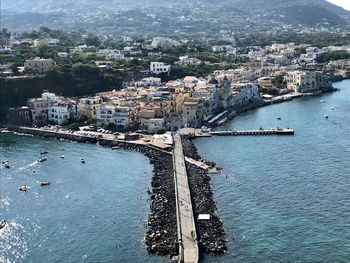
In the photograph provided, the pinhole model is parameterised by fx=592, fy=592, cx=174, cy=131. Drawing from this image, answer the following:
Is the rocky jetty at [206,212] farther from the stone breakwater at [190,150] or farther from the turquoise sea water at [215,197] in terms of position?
the stone breakwater at [190,150]

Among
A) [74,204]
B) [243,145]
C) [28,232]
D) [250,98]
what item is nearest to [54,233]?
[28,232]

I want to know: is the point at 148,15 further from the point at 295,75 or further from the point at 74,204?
the point at 74,204

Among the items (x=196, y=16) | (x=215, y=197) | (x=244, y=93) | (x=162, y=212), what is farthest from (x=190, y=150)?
(x=196, y=16)

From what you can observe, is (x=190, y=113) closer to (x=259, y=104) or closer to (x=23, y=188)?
(x=259, y=104)

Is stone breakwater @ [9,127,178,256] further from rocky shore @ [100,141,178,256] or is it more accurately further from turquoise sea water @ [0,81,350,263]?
turquoise sea water @ [0,81,350,263]

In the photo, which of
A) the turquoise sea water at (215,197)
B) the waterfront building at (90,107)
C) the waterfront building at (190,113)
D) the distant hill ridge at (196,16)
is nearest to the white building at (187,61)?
the waterfront building at (90,107)

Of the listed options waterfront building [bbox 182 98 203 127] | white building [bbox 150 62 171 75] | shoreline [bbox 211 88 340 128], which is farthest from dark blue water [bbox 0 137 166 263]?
white building [bbox 150 62 171 75]
